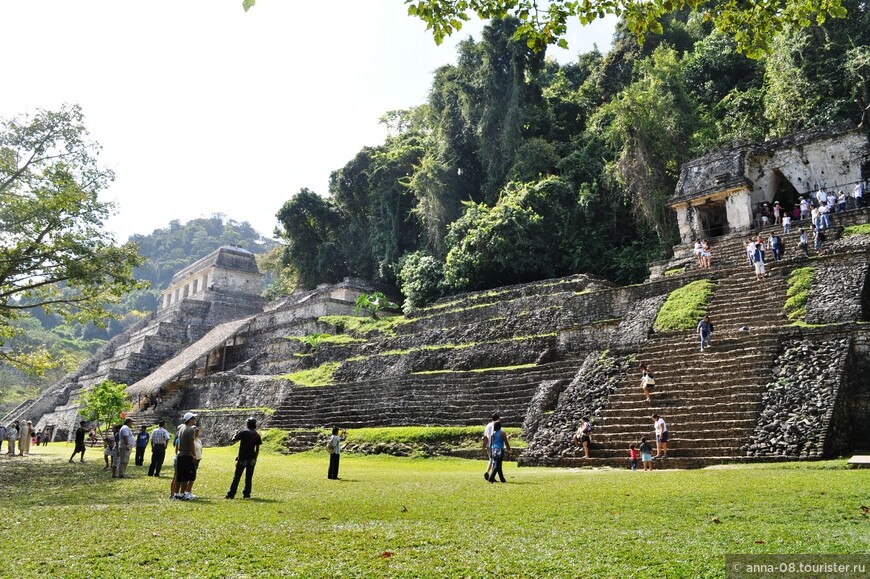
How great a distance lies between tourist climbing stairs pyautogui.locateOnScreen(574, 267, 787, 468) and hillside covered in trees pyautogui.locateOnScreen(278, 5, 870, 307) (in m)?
9.70

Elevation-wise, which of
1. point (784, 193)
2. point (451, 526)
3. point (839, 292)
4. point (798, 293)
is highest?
point (784, 193)

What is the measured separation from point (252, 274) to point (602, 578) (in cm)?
4007

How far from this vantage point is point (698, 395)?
38.1 feet

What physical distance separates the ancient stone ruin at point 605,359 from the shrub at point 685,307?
0.85ft

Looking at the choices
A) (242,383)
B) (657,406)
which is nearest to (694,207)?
(657,406)

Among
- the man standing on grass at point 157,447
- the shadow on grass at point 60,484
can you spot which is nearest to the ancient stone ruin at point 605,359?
the man standing on grass at point 157,447

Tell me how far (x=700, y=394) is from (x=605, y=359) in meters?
2.56

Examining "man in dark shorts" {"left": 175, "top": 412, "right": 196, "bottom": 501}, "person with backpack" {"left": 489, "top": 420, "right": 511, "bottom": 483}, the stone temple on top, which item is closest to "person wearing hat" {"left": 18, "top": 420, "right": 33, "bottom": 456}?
"man in dark shorts" {"left": 175, "top": 412, "right": 196, "bottom": 501}

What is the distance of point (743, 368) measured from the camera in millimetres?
11609

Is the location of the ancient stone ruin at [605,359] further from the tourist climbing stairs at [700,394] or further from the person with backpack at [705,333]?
the person with backpack at [705,333]

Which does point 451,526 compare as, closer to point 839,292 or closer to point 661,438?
point 661,438

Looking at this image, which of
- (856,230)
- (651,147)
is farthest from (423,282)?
(856,230)

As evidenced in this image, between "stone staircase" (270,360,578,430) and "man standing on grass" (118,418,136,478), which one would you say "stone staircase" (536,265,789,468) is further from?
"man standing on grass" (118,418,136,478)

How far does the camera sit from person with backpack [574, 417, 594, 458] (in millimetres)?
11352
